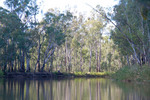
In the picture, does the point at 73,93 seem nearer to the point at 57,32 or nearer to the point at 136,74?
the point at 136,74

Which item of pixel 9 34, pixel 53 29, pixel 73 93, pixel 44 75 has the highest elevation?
pixel 53 29

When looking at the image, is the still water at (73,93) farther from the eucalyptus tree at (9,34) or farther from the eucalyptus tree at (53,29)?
the eucalyptus tree at (53,29)

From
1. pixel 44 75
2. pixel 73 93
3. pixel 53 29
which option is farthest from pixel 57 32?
pixel 73 93

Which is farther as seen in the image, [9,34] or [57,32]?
[57,32]

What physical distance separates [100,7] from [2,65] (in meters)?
17.0

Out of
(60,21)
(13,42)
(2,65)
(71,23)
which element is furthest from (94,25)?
(2,65)

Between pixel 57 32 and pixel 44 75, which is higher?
pixel 57 32

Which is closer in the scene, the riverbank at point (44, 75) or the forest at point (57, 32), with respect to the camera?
the forest at point (57, 32)

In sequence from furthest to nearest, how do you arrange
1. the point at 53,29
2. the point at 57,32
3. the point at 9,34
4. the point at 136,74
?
the point at 57,32, the point at 53,29, the point at 9,34, the point at 136,74

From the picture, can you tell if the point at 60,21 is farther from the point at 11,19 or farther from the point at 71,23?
the point at 11,19

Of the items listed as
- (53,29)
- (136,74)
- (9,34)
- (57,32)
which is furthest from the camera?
(57,32)

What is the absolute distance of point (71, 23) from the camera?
44.0 meters

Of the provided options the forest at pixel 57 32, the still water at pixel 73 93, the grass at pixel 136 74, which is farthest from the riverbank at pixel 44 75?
the still water at pixel 73 93

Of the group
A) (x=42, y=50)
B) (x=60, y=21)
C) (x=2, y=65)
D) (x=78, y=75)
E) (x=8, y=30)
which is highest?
(x=60, y=21)
